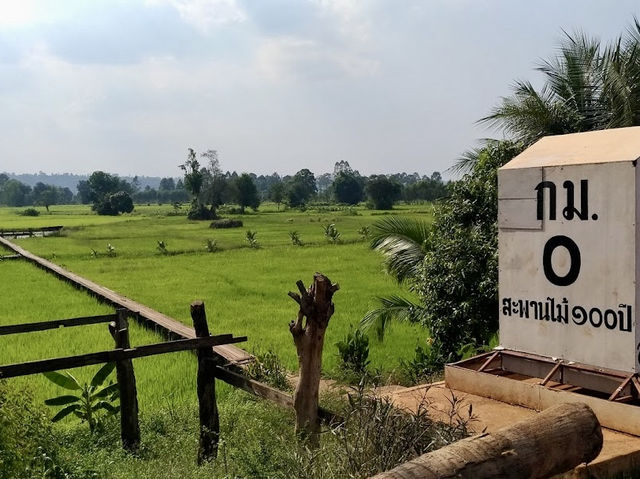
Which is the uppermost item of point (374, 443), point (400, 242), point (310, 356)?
point (400, 242)

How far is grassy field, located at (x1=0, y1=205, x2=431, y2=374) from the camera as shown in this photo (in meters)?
11.2

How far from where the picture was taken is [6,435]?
14.0 feet

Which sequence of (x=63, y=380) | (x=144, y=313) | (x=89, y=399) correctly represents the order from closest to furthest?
(x=89, y=399) → (x=63, y=380) → (x=144, y=313)

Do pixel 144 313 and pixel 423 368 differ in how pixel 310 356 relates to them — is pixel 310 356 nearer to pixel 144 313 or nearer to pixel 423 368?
pixel 423 368

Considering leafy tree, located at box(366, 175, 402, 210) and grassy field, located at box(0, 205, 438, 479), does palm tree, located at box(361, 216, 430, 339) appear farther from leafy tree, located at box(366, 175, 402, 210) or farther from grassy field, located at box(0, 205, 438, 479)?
leafy tree, located at box(366, 175, 402, 210)

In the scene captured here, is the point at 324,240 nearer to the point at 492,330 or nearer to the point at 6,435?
the point at 492,330

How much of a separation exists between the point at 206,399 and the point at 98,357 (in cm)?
92

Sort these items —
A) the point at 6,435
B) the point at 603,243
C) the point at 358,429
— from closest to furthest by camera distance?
the point at 358,429 → the point at 6,435 → the point at 603,243

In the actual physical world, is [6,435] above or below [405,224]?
below

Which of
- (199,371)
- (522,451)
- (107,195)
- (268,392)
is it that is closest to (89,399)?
(199,371)

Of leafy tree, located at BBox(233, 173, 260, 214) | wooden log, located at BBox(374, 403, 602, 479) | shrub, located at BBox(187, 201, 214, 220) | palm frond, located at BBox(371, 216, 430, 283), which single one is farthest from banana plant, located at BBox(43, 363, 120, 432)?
leafy tree, located at BBox(233, 173, 260, 214)

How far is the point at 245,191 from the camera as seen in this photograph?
6850 centimetres

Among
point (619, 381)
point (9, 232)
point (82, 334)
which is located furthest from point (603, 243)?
point (9, 232)

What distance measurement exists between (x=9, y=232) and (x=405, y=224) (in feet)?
124
